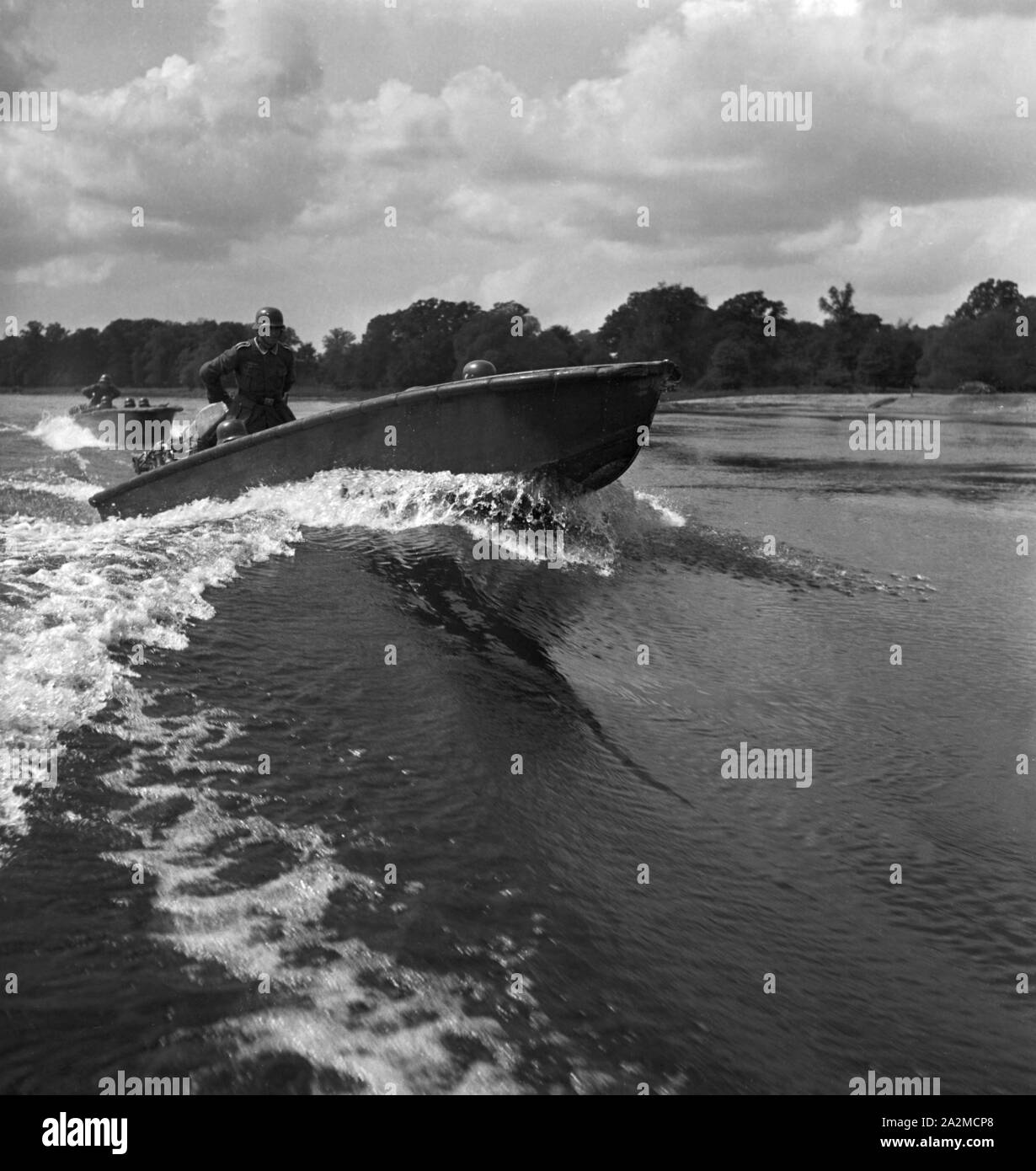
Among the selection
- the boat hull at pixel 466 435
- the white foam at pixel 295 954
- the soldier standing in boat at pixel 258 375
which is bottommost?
the white foam at pixel 295 954

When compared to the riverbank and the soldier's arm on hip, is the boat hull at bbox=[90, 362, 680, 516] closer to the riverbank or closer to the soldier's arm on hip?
the soldier's arm on hip

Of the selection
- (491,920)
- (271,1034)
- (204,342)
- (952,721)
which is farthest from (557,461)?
(204,342)

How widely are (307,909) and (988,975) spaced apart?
7.29 ft

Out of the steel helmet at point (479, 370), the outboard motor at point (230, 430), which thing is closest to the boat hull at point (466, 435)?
the outboard motor at point (230, 430)

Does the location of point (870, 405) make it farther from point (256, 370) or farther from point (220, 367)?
point (220, 367)

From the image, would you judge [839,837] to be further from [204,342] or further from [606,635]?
[204,342]

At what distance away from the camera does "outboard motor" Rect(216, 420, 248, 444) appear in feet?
41.5

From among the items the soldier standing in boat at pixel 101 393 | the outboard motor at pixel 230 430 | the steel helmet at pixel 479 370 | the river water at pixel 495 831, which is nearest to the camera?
the river water at pixel 495 831

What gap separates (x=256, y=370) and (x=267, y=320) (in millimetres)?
579

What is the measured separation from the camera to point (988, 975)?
3518 millimetres

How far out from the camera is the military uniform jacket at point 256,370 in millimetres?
12273

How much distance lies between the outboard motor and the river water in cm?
376

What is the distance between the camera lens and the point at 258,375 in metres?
12.4

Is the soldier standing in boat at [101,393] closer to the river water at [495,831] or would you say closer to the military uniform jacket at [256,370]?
the military uniform jacket at [256,370]
